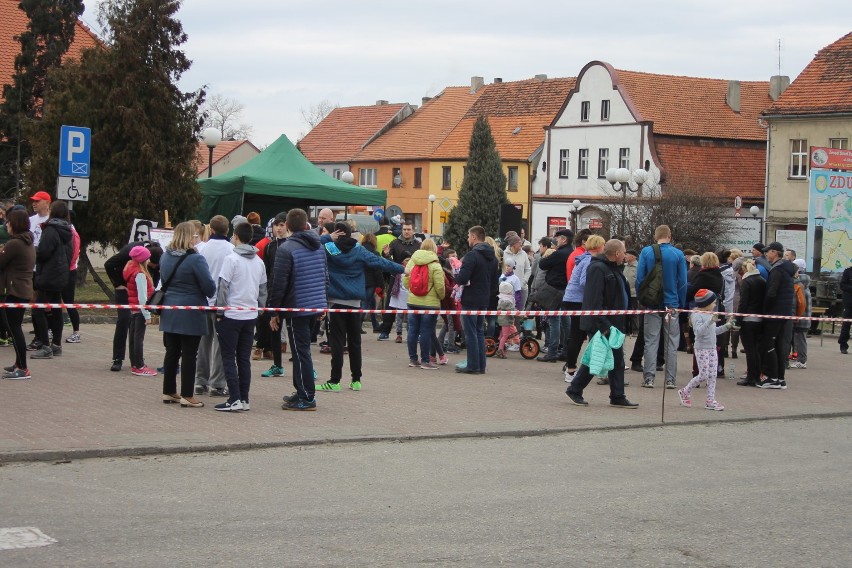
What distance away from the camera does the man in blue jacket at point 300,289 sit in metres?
11.3

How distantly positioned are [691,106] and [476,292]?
5360 centimetres

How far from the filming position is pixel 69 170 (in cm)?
1733

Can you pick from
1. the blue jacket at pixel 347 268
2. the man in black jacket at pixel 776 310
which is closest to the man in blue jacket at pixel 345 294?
the blue jacket at pixel 347 268

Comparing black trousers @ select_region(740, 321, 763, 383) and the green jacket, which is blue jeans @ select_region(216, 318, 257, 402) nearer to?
the green jacket

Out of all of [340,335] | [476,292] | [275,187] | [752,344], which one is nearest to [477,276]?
[476,292]

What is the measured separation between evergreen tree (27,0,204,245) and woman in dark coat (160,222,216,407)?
12.8 meters

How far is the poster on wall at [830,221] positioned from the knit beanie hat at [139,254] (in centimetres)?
2227

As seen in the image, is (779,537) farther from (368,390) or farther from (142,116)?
(142,116)

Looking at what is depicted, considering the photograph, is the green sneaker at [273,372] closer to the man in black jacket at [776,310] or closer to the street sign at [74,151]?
the street sign at [74,151]

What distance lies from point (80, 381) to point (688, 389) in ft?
22.5

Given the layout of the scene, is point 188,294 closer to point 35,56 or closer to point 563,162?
point 35,56

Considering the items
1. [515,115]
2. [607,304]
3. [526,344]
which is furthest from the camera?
[515,115]

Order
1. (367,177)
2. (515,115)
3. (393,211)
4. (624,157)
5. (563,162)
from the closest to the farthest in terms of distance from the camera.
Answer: (393,211)
(624,157)
(563,162)
(515,115)
(367,177)

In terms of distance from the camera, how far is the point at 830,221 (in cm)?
3116
